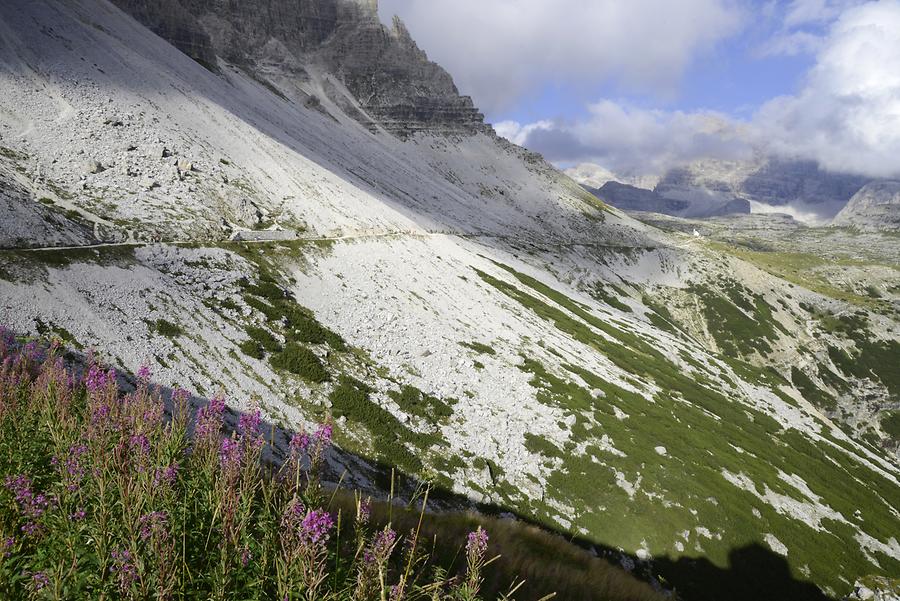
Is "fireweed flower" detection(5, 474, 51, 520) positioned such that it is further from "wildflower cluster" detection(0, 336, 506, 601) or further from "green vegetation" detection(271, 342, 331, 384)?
"green vegetation" detection(271, 342, 331, 384)

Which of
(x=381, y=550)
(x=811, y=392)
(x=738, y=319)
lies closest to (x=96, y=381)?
(x=381, y=550)

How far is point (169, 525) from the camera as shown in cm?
524

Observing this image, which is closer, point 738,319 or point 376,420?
point 376,420

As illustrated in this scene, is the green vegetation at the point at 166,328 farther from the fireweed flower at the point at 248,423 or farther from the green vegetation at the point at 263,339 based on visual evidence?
the fireweed flower at the point at 248,423

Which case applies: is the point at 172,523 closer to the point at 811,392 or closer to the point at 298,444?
the point at 298,444

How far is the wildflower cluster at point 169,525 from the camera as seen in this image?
14.4 ft

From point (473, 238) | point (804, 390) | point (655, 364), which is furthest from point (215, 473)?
point (804, 390)

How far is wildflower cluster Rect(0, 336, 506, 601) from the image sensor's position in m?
4.38

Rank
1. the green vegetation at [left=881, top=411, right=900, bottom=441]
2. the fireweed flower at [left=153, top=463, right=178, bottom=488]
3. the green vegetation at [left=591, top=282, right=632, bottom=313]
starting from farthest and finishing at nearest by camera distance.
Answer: the green vegetation at [left=591, top=282, right=632, bottom=313] < the green vegetation at [left=881, top=411, right=900, bottom=441] < the fireweed flower at [left=153, top=463, right=178, bottom=488]

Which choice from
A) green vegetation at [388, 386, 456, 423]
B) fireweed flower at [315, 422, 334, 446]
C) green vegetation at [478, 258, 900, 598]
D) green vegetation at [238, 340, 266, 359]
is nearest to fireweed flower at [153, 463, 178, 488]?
fireweed flower at [315, 422, 334, 446]

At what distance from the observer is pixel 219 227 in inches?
1766

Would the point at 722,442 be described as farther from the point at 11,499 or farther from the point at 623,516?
the point at 11,499

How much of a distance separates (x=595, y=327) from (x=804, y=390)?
3124 inches

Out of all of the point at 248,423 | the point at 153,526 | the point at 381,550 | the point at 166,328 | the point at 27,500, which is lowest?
the point at 166,328
